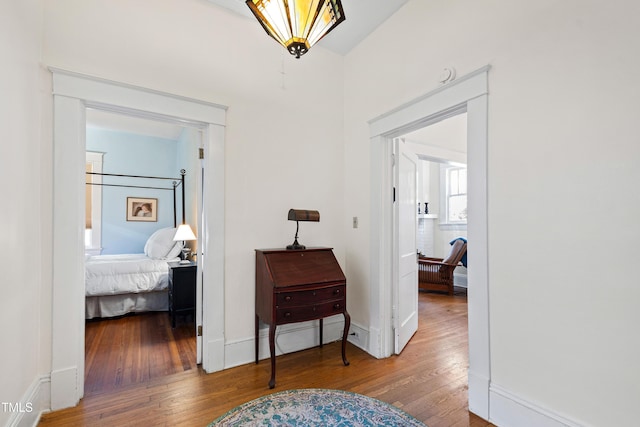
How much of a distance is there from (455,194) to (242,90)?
17.2 ft

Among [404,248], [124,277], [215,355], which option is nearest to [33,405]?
[215,355]

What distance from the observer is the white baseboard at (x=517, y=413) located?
1.61 m

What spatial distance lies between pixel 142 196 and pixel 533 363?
6.88 metres

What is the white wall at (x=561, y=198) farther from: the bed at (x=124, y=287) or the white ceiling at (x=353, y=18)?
the bed at (x=124, y=287)

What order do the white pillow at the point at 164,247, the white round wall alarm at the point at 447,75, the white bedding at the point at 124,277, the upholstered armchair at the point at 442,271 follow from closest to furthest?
the white round wall alarm at the point at 447,75, the white bedding at the point at 124,277, the white pillow at the point at 164,247, the upholstered armchair at the point at 442,271

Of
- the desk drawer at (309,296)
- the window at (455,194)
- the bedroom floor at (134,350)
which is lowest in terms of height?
the bedroom floor at (134,350)

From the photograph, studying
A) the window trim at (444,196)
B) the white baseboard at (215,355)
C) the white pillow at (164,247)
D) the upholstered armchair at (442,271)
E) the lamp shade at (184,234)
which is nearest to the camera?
the white baseboard at (215,355)

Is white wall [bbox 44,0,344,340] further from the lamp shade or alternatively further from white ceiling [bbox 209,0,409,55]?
the lamp shade

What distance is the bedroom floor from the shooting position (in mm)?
2420

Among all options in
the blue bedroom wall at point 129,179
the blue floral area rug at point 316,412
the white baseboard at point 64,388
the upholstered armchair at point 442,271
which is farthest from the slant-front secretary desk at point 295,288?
the blue bedroom wall at point 129,179

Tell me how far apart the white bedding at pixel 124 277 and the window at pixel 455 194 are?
219 inches

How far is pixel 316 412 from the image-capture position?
1964 mm

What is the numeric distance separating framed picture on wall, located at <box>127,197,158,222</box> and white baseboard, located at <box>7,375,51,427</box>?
190 inches

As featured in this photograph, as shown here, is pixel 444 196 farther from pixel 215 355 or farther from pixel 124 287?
pixel 124 287
